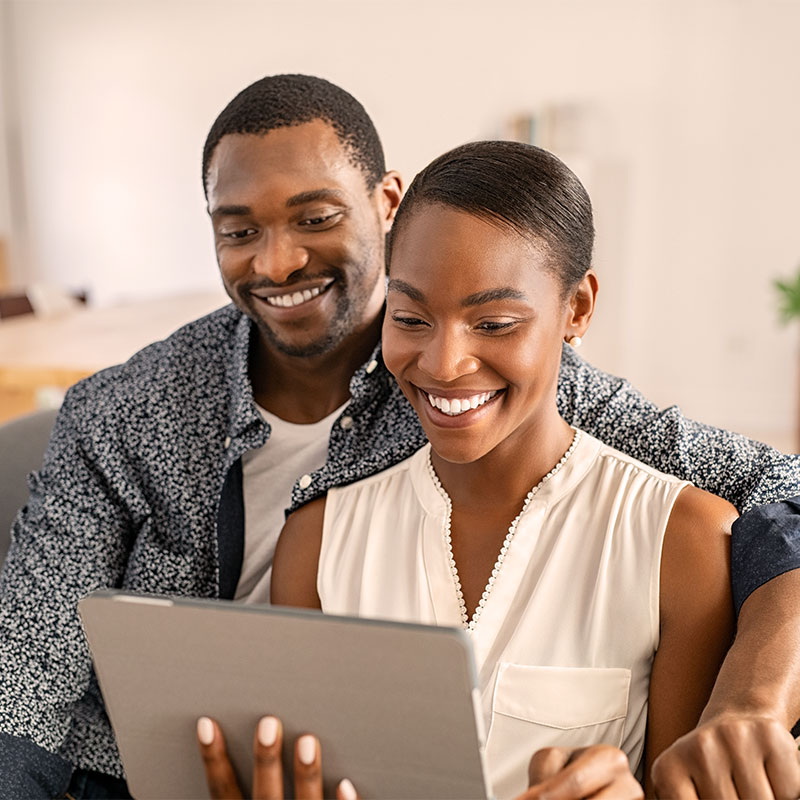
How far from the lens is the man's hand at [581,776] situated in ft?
2.72

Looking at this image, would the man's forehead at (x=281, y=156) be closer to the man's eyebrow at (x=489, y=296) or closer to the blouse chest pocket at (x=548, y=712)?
the man's eyebrow at (x=489, y=296)

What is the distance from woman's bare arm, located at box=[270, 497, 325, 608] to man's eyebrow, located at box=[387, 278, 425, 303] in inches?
13.2

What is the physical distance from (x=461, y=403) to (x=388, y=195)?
0.58 m

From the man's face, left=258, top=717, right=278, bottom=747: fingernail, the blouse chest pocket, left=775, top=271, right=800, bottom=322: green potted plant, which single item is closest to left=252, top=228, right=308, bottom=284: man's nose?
the man's face

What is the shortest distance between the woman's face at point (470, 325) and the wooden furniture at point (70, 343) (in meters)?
1.61

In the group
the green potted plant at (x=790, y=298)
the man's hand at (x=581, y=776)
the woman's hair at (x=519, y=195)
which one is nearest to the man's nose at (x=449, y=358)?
the woman's hair at (x=519, y=195)

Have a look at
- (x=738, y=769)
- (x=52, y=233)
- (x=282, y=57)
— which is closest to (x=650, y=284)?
(x=282, y=57)

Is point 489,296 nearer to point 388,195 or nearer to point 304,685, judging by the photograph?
point 304,685

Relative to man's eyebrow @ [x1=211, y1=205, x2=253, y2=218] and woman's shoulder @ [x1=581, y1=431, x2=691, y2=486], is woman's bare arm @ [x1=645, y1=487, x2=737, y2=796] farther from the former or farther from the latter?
man's eyebrow @ [x1=211, y1=205, x2=253, y2=218]

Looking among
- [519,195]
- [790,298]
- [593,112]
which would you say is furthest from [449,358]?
[593,112]

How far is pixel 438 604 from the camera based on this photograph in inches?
46.6

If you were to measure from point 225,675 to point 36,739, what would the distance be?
2.08 feet

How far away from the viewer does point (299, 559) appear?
1.26 meters

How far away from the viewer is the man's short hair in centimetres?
143
